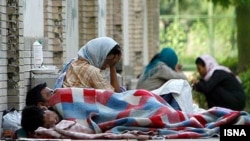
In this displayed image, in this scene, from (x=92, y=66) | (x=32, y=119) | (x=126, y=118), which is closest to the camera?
(x=32, y=119)

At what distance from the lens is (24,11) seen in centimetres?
1627

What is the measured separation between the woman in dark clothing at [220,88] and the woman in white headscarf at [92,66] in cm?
458

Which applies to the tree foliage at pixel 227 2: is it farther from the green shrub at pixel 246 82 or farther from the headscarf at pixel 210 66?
the headscarf at pixel 210 66

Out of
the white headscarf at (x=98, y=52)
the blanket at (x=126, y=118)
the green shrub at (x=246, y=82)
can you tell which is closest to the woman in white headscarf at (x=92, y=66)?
the white headscarf at (x=98, y=52)

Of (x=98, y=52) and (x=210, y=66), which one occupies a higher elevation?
(x=98, y=52)

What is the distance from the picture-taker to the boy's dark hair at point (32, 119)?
41.5ft

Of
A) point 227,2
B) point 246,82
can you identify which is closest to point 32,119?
point 246,82

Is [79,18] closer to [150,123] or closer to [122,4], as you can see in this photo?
[122,4]

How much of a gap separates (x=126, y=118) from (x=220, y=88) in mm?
6317

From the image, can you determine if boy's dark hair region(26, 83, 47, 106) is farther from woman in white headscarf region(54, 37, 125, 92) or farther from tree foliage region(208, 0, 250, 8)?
tree foliage region(208, 0, 250, 8)

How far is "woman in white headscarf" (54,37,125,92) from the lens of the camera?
46.1ft

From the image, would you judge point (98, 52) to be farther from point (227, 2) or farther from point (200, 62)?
point (227, 2)

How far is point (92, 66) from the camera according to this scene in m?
14.2

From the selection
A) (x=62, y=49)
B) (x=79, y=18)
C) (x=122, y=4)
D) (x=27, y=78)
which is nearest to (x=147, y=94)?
(x=27, y=78)
